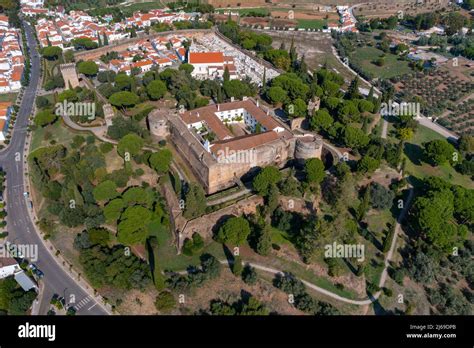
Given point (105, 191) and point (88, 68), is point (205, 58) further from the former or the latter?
point (105, 191)

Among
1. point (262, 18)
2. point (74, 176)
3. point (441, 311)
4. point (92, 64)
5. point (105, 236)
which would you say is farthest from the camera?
point (262, 18)

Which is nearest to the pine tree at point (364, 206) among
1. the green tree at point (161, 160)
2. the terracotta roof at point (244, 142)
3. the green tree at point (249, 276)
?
the terracotta roof at point (244, 142)

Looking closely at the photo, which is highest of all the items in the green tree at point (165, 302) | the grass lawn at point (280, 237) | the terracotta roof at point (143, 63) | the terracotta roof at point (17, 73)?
the terracotta roof at point (143, 63)

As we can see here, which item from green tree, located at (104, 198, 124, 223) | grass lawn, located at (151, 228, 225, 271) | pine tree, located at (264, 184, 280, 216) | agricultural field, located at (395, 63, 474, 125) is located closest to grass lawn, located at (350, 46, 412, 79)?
agricultural field, located at (395, 63, 474, 125)


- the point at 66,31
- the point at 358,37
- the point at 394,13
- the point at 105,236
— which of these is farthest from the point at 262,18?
the point at 105,236

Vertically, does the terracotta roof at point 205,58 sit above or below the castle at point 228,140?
above

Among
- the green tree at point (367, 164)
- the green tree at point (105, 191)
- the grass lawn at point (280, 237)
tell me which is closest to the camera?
the grass lawn at point (280, 237)

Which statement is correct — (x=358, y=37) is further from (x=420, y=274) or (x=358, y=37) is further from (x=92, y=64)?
(x=420, y=274)

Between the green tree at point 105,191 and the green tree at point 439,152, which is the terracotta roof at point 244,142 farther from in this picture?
the green tree at point 439,152
